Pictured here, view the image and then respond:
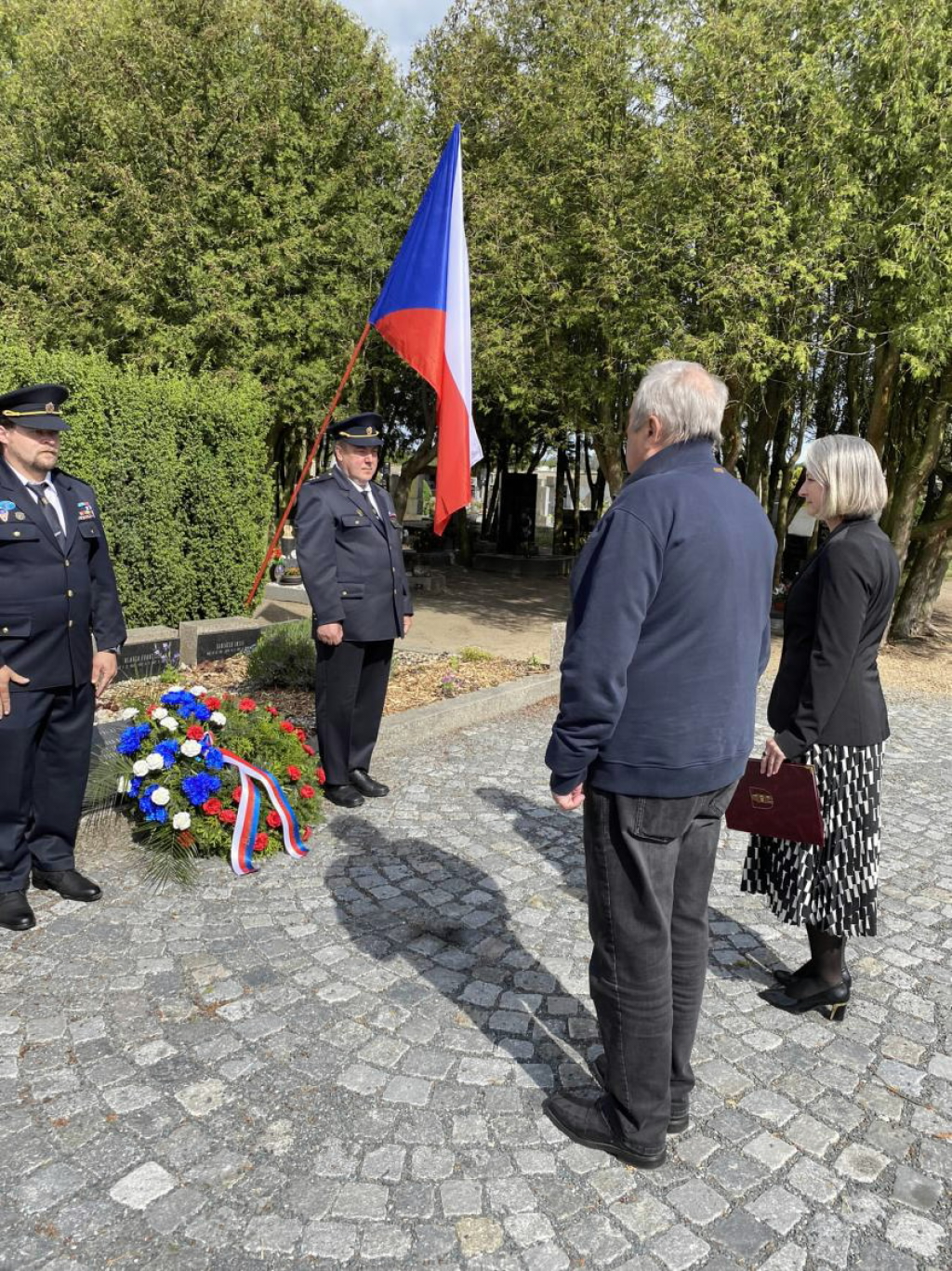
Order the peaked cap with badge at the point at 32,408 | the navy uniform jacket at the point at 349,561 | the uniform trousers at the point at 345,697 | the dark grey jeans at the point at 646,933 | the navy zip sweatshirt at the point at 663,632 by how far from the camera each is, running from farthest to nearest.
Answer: the uniform trousers at the point at 345,697, the navy uniform jacket at the point at 349,561, the peaked cap with badge at the point at 32,408, the dark grey jeans at the point at 646,933, the navy zip sweatshirt at the point at 663,632

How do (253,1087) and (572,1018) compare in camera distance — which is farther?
(572,1018)

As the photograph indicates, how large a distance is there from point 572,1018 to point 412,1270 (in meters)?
1.19

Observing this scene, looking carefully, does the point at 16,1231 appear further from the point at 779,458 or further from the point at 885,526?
the point at 779,458

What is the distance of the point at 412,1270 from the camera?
6.92ft

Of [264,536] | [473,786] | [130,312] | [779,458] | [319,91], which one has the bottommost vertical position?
[473,786]

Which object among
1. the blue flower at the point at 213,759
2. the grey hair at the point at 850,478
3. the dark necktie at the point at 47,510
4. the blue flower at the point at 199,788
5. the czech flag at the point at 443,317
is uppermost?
the czech flag at the point at 443,317

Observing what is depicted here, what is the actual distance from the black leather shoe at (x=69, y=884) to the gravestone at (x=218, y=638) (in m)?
4.60

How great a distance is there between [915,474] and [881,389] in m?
1.36

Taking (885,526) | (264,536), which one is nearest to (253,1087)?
(264,536)

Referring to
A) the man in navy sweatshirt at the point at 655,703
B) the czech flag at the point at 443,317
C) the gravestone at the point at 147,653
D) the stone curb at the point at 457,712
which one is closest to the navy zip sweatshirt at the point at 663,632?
the man in navy sweatshirt at the point at 655,703

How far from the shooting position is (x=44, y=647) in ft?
12.0

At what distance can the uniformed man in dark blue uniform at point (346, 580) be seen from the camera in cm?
498

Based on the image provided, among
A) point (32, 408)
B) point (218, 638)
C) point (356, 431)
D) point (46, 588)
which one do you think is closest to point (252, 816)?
point (46, 588)

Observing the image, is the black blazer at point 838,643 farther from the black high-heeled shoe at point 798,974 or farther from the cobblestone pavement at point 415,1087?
the cobblestone pavement at point 415,1087
